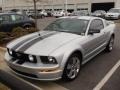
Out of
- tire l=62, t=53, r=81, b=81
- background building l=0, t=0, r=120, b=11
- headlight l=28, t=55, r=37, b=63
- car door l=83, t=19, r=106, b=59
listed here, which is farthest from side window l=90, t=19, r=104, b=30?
background building l=0, t=0, r=120, b=11

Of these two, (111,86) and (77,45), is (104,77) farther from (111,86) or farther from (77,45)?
(77,45)

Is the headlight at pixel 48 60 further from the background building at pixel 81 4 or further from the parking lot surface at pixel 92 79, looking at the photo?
the background building at pixel 81 4

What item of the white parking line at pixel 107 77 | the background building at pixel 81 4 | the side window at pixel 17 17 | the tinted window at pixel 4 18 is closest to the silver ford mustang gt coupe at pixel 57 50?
the white parking line at pixel 107 77

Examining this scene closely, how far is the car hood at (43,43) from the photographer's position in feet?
15.2

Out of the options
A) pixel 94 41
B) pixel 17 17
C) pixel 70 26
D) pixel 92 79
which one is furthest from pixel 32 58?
pixel 17 17

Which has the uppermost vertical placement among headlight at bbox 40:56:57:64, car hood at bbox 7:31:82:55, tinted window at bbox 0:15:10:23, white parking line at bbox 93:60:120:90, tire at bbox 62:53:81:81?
tinted window at bbox 0:15:10:23

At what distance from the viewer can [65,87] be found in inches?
189

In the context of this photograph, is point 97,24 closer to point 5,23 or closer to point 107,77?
point 107,77

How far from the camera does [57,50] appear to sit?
4.62 metres

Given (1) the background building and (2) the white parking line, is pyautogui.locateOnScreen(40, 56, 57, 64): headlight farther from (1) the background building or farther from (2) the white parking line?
(1) the background building

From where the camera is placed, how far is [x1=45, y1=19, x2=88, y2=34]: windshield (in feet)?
19.4

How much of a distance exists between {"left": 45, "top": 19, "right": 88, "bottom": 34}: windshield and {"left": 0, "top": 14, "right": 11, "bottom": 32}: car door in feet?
16.8

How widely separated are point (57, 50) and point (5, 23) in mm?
7130

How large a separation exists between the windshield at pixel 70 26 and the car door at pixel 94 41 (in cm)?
24
